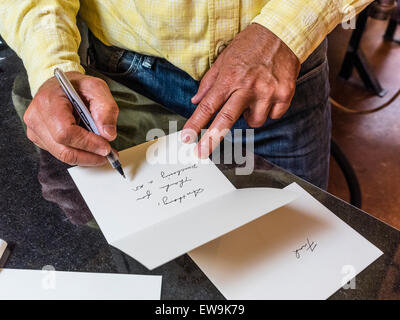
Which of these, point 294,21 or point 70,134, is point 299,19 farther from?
point 70,134

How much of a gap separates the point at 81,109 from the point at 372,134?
165 centimetres

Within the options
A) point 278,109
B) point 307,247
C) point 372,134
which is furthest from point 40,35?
point 372,134

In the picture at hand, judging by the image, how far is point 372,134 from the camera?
1783 mm

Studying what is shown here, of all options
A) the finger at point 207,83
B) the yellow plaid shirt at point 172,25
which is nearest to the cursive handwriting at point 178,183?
the finger at point 207,83

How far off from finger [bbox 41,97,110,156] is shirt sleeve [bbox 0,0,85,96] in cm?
11

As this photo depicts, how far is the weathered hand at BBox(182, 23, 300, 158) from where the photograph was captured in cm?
51

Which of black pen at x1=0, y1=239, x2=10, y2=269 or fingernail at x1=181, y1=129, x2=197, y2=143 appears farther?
fingernail at x1=181, y1=129, x2=197, y2=143

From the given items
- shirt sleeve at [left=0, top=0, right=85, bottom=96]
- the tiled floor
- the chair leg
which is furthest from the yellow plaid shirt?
the tiled floor

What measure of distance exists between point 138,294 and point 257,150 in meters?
0.41

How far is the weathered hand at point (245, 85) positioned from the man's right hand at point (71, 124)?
0.12m

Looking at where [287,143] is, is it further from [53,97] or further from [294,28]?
[53,97]

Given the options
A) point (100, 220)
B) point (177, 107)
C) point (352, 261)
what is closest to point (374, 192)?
point (177, 107)

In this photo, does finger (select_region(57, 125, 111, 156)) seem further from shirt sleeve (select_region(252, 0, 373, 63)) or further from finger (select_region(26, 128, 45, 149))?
shirt sleeve (select_region(252, 0, 373, 63))

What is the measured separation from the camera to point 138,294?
1.20 ft
